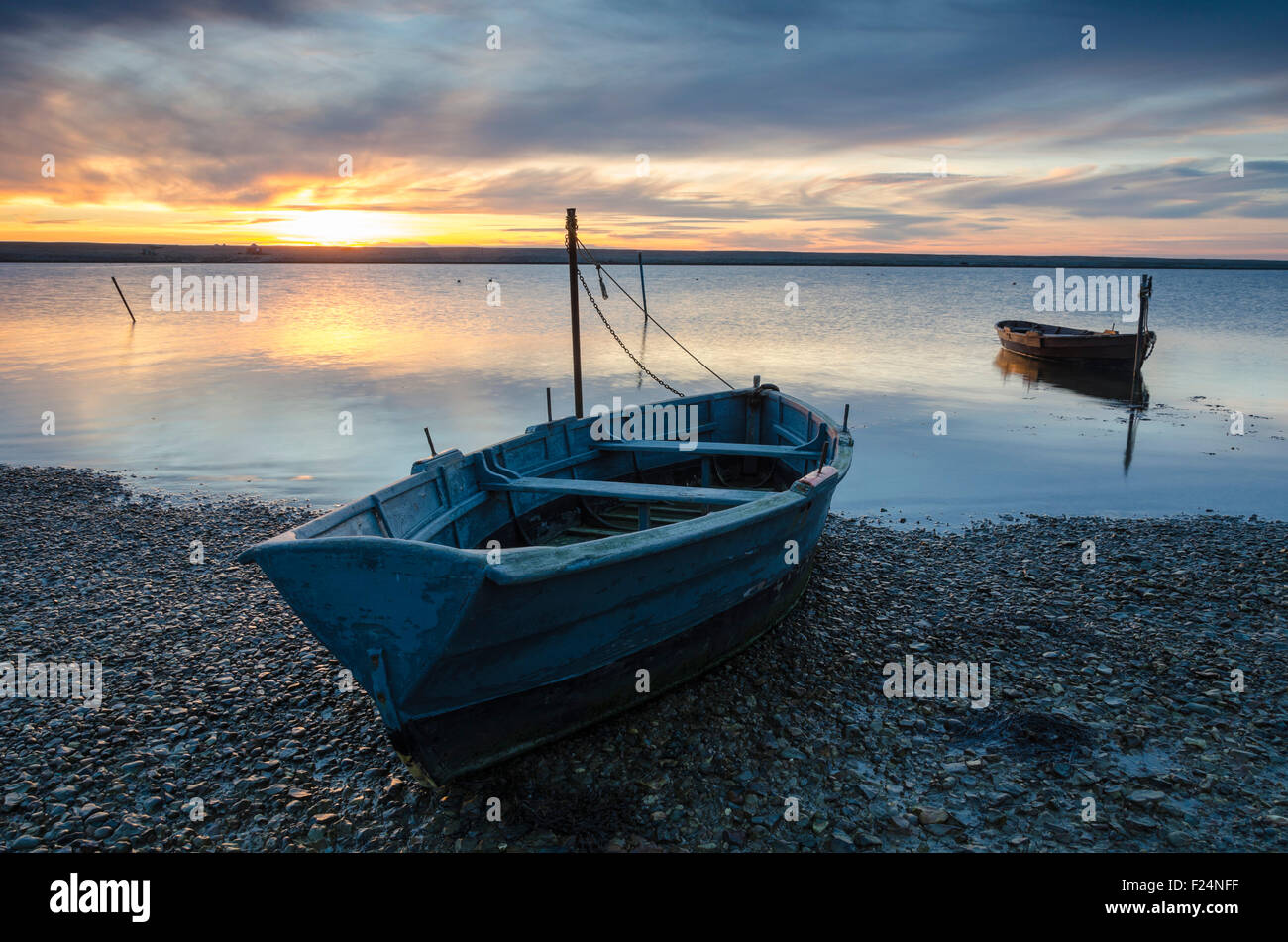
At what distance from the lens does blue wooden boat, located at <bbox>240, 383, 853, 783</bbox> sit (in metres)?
4.69

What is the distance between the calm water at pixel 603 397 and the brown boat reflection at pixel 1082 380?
9.2 inches

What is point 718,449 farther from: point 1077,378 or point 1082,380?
point 1077,378

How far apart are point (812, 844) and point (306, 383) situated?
28.0 m

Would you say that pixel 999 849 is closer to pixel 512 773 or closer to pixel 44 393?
pixel 512 773

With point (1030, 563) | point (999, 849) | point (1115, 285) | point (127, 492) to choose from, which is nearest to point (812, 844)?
point (999, 849)

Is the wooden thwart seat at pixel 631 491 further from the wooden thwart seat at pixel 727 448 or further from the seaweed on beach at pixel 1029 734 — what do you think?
the seaweed on beach at pixel 1029 734

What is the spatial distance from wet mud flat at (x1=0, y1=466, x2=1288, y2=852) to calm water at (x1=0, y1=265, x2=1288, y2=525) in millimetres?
5194

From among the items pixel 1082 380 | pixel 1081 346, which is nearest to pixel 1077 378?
pixel 1082 380

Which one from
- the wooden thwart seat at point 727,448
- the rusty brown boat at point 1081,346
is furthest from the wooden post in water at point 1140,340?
the wooden thwart seat at point 727,448

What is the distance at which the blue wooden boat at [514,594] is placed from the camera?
4.69 metres

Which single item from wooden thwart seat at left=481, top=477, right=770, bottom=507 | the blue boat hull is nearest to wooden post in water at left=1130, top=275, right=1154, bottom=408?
wooden thwart seat at left=481, top=477, right=770, bottom=507

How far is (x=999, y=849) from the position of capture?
5207 millimetres

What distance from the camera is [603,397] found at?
27.5 m

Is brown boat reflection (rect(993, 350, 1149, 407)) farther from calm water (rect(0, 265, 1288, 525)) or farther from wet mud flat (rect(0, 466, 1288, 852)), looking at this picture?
wet mud flat (rect(0, 466, 1288, 852))
